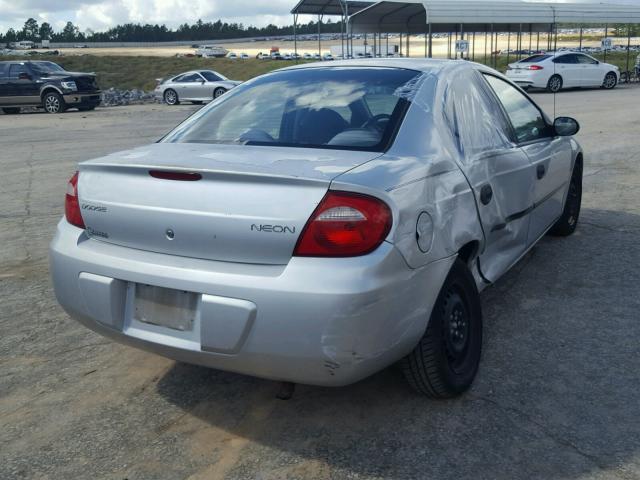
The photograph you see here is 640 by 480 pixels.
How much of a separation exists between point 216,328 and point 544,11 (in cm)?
3376

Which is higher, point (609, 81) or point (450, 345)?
point (609, 81)

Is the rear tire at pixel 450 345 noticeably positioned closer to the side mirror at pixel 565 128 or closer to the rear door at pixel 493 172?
the rear door at pixel 493 172

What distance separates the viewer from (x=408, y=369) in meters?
3.15

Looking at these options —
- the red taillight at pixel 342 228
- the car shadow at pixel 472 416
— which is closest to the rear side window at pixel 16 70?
the car shadow at pixel 472 416

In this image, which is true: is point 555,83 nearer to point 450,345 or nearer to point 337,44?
point 450,345

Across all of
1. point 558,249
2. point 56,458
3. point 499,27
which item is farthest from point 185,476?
point 499,27

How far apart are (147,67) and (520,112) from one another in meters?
59.6

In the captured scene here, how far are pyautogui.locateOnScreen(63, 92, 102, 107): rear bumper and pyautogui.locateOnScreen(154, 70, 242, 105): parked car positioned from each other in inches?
162

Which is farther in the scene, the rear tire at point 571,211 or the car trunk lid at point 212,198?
the rear tire at point 571,211

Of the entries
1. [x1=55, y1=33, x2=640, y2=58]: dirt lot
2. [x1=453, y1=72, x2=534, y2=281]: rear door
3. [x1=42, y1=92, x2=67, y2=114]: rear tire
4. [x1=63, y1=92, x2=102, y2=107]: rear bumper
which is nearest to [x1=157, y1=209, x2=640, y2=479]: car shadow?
[x1=453, y1=72, x2=534, y2=281]: rear door

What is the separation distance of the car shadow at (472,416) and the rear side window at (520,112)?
4.10 feet

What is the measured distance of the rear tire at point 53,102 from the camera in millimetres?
24141

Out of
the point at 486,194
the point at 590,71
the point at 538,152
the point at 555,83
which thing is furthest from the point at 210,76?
the point at 486,194

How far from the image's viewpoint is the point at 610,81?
2927cm
